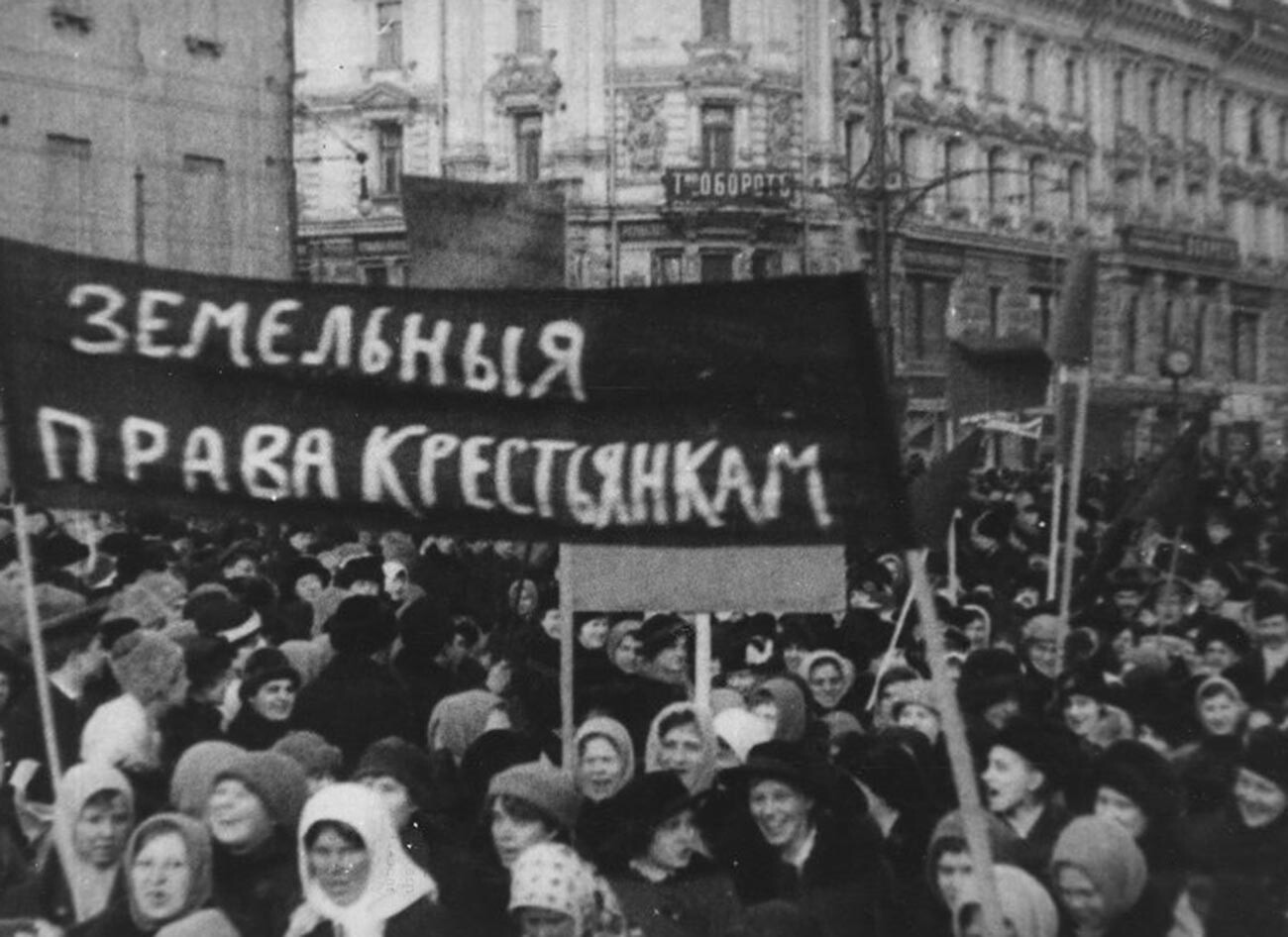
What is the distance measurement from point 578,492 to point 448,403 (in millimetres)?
363

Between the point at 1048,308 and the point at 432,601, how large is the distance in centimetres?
3961

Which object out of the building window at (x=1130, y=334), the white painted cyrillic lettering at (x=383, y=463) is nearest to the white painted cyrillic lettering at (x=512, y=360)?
the white painted cyrillic lettering at (x=383, y=463)

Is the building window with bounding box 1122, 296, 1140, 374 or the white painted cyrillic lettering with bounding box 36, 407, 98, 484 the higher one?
the building window with bounding box 1122, 296, 1140, 374

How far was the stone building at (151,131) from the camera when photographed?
26.4 metres

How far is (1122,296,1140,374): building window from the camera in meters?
46.6

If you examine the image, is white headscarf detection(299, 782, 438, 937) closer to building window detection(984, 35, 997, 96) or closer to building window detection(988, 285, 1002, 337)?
building window detection(984, 35, 997, 96)

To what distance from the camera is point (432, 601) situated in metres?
9.84

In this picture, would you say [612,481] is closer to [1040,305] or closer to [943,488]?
[943,488]

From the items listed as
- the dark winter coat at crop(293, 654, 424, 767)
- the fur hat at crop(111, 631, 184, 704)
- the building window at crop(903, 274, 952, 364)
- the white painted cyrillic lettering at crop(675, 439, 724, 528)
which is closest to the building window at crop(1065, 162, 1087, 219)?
the building window at crop(903, 274, 952, 364)

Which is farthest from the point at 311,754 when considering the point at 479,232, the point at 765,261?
the point at 765,261

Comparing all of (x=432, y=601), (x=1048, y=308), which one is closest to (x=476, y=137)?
(x=1048, y=308)

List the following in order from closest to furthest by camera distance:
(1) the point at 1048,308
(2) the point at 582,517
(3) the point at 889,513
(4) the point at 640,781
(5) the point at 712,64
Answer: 1. (3) the point at 889,513
2. (2) the point at 582,517
3. (4) the point at 640,781
4. (5) the point at 712,64
5. (1) the point at 1048,308

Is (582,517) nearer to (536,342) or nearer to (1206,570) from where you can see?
(536,342)

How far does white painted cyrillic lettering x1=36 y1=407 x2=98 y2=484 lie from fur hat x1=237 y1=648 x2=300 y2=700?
2427 millimetres
